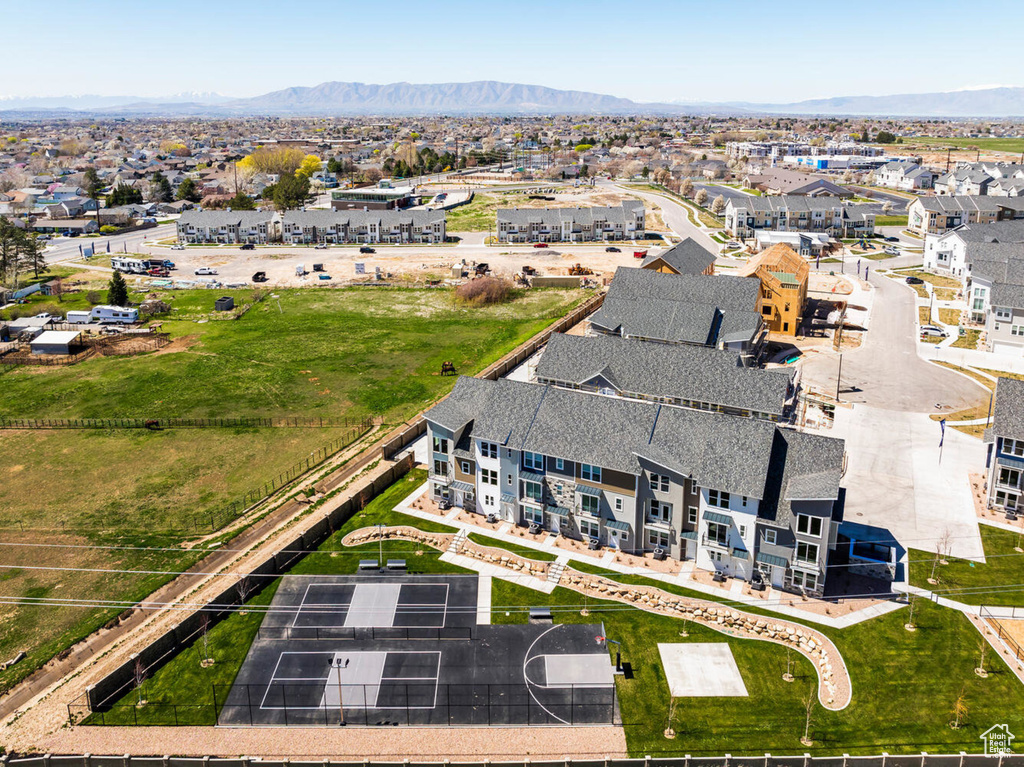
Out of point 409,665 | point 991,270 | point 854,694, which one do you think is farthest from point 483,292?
point 854,694

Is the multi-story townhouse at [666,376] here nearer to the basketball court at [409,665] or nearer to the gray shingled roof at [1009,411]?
the gray shingled roof at [1009,411]

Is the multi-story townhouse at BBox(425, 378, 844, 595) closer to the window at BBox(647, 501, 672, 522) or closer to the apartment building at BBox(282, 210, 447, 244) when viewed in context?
the window at BBox(647, 501, 672, 522)

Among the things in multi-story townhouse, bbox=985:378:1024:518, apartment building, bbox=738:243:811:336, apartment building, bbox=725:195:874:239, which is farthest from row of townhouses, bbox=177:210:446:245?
multi-story townhouse, bbox=985:378:1024:518

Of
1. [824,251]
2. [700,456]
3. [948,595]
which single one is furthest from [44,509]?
[824,251]

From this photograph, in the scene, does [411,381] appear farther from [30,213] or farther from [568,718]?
[30,213]

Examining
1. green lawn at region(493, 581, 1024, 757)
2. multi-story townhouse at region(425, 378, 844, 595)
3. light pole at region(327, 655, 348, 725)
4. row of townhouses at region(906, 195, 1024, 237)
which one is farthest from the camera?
row of townhouses at region(906, 195, 1024, 237)

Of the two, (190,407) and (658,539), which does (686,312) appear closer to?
(658,539)

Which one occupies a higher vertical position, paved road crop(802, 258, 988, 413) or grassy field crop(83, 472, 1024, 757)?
paved road crop(802, 258, 988, 413)
